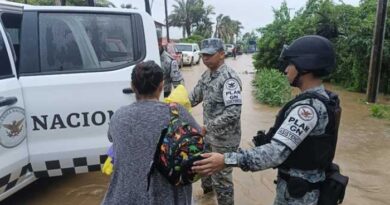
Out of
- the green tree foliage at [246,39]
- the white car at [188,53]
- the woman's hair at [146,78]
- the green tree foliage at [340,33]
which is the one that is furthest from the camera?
the green tree foliage at [246,39]

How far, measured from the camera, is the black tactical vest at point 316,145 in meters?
1.90

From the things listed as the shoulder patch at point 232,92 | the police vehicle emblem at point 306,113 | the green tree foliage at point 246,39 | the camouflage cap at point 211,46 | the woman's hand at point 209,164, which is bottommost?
the green tree foliage at point 246,39

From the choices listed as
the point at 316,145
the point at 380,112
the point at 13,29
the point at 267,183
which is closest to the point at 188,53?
the point at 380,112

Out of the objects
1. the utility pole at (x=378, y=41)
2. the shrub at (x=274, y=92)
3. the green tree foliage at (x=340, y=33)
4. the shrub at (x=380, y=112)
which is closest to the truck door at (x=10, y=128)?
the shrub at (x=380, y=112)

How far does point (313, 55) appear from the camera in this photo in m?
1.90

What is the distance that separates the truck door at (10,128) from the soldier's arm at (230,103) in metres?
1.49

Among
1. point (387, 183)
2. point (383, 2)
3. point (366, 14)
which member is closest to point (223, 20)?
point (366, 14)

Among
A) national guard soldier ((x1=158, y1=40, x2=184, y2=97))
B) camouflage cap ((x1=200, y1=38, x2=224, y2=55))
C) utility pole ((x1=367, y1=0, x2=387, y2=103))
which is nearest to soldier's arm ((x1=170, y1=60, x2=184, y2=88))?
national guard soldier ((x1=158, y1=40, x2=184, y2=97))

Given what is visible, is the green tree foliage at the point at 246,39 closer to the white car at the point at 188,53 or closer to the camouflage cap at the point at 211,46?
the white car at the point at 188,53

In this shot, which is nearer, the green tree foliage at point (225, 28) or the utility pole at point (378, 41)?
the utility pole at point (378, 41)

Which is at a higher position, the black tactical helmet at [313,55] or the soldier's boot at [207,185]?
the black tactical helmet at [313,55]

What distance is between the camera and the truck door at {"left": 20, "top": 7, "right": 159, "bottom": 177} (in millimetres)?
3154

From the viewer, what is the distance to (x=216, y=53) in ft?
11.6

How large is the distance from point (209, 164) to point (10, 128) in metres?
1.74
